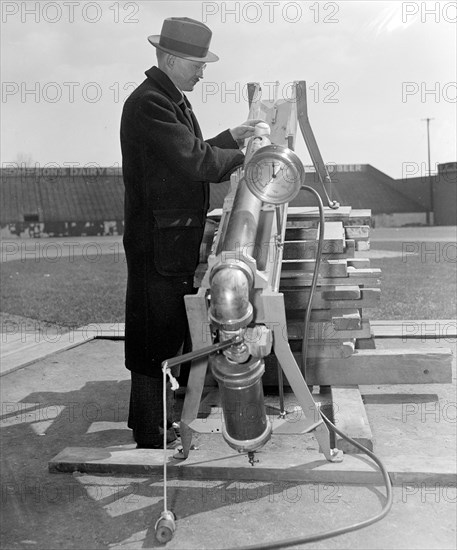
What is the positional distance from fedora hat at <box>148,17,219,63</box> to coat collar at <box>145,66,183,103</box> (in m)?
0.12

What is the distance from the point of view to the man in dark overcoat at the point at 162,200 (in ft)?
10.2

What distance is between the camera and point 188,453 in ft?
10.3

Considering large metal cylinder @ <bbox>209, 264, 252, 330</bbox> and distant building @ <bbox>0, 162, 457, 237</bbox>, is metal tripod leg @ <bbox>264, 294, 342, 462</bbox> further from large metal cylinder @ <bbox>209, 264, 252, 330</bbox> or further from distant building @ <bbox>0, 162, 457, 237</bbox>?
distant building @ <bbox>0, 162, 457, 237</bbox>

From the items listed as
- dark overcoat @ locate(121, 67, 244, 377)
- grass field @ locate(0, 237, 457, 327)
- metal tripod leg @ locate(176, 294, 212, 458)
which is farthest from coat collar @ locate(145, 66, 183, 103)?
grass field @ locate(0, 237, 457, 327)

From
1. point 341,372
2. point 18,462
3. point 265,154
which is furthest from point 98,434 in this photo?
point 265,154

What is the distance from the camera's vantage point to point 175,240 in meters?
3.18

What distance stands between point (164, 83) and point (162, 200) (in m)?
0.55

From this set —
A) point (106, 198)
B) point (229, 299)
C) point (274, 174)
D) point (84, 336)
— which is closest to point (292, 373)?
point (229, 299)

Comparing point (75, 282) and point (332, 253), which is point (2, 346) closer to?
point (332, 253)

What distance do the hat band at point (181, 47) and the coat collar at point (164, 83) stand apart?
13 centimetres

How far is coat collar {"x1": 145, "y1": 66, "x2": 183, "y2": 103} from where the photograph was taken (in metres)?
3.22

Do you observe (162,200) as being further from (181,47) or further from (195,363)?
(195,363)

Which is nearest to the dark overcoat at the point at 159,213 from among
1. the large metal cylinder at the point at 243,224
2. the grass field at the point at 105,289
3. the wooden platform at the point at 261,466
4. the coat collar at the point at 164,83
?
the coat collar at the point at 164,83

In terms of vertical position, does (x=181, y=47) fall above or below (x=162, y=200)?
above
